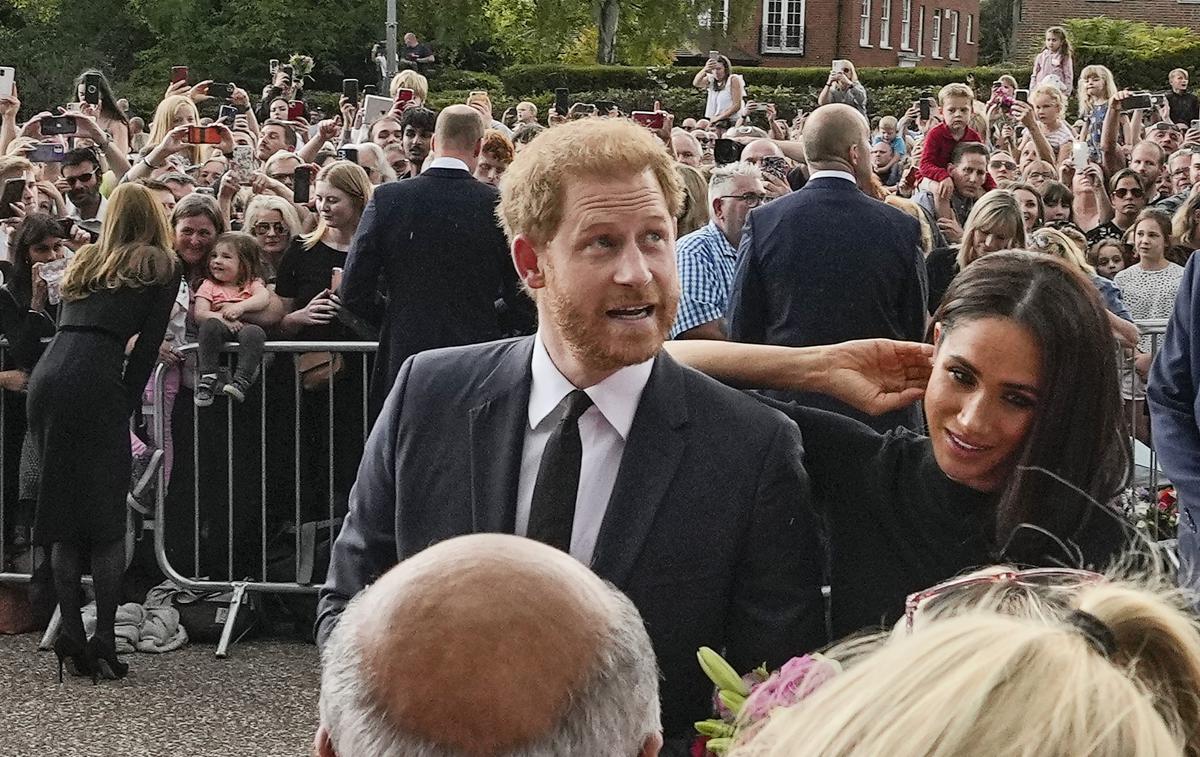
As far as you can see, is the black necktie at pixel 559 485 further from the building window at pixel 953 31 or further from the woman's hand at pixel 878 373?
the building window at pixel 953 31

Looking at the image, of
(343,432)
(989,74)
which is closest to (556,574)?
(343,432)

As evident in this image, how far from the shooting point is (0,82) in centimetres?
1202

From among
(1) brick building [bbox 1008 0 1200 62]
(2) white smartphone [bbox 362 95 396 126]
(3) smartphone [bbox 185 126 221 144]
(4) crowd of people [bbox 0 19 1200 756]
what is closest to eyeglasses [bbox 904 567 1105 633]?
(4) crowd of people [bbox 0 19 1200 756]

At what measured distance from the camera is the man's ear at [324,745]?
1689 mm

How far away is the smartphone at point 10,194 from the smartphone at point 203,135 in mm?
1246

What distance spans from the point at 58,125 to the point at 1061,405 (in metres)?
9.02

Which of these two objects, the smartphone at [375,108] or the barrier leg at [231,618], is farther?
the smartphone at [375,108]

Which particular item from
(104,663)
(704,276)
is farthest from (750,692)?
(104,663)

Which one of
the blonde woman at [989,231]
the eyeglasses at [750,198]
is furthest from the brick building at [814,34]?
the eyeglasses at [750,198]

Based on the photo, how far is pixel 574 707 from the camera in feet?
5.02

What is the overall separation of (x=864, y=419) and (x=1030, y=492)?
2.69 m

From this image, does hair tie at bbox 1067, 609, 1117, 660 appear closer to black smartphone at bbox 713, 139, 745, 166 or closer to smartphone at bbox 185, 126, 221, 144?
smartphone at bbox 185, 126, 221, 144

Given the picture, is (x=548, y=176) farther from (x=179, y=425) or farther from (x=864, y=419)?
(x=179, y=425)

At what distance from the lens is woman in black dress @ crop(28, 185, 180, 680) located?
6.64m
